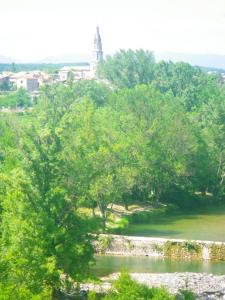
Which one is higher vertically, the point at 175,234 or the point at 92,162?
the point at 92,162

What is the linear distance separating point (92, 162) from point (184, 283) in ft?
48.6

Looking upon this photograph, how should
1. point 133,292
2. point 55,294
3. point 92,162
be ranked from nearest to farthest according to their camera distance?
point 133,292, point 55,294, point 92,162

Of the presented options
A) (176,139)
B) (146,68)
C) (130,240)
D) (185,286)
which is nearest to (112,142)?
(176,139)

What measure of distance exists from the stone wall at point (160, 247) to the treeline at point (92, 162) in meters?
1.93

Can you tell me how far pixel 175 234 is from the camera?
48938 millimetres

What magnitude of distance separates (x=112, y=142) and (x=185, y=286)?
25450 millimetres

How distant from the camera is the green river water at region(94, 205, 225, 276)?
41.0 meters

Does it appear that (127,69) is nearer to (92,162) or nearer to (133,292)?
(92,162)

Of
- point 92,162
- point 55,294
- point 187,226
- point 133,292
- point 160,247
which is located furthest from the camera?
point 187,226

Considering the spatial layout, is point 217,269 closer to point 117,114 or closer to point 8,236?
point 8,236

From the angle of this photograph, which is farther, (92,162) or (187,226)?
(187,226)

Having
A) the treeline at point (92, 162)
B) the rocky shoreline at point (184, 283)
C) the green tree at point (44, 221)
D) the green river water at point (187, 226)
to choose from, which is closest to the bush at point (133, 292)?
the treeline at point (92, 162)

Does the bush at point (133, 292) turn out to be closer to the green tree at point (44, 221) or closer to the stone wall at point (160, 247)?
the green tree at point (44, 221)

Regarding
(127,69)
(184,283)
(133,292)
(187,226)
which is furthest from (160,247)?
(127,69)
